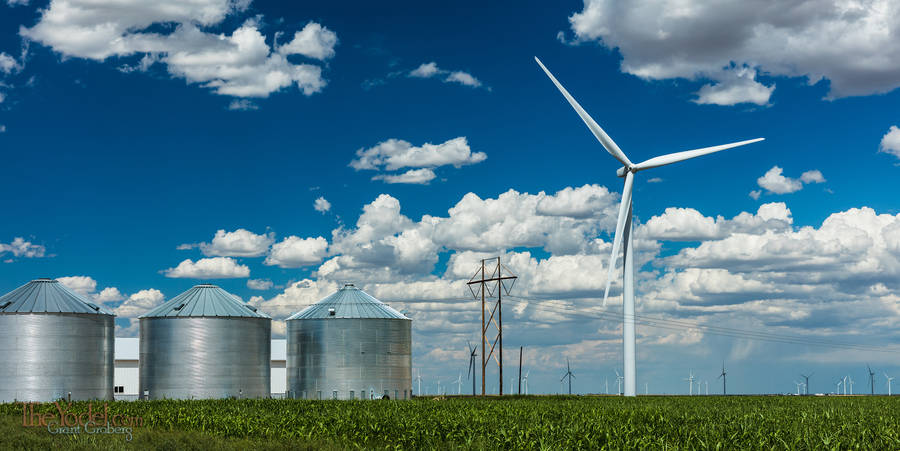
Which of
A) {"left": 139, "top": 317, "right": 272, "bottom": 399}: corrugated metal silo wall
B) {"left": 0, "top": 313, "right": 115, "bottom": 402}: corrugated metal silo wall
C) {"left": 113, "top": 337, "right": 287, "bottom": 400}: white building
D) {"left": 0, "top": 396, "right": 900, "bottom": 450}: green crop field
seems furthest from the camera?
{"left": 113, "top": 337, "right": 287, "bottom": 400}: white building

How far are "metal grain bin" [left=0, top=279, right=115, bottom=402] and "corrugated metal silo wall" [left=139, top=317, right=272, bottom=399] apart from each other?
450 centimetres

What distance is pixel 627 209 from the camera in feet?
231

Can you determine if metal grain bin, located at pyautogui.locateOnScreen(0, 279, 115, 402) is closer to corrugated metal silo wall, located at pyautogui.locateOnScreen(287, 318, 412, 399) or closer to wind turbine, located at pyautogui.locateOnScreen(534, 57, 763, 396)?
corrugated metal silo wall, located at pyautogui.locateOnScreen(287, 318, 412, 399)

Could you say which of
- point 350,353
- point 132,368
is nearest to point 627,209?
point 350,353

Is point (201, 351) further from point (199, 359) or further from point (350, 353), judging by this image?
point (350, 353)

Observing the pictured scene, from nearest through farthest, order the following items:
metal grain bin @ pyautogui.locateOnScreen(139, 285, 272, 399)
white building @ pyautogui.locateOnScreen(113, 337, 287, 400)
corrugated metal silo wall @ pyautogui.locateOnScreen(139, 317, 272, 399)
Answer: corrugated metal silo wall @ pyautogui.locateOnScreen(139, 317, 272, 399)
metal grain bin @ pyautogui.locateOnScreen(139, 285, 272, 399)
white building @ pyautogui.locateOnScreen(113, 337, 287, 400)

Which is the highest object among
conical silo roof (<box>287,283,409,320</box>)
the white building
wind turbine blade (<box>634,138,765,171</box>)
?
wind turbine blade (<box>634,138,765,171</box>)

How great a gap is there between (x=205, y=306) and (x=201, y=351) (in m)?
4.75

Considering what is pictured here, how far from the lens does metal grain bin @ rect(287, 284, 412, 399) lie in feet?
276

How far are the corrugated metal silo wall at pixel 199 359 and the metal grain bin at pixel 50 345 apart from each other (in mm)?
4502

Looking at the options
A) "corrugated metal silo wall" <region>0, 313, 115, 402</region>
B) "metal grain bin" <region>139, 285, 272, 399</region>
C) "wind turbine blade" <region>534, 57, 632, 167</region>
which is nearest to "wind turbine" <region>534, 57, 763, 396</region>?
"wind turbine blade" <region>534, 57, 632, 167</region>

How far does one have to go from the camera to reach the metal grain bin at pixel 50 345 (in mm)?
74688

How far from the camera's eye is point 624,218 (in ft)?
229

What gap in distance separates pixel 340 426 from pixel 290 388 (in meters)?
50.0
